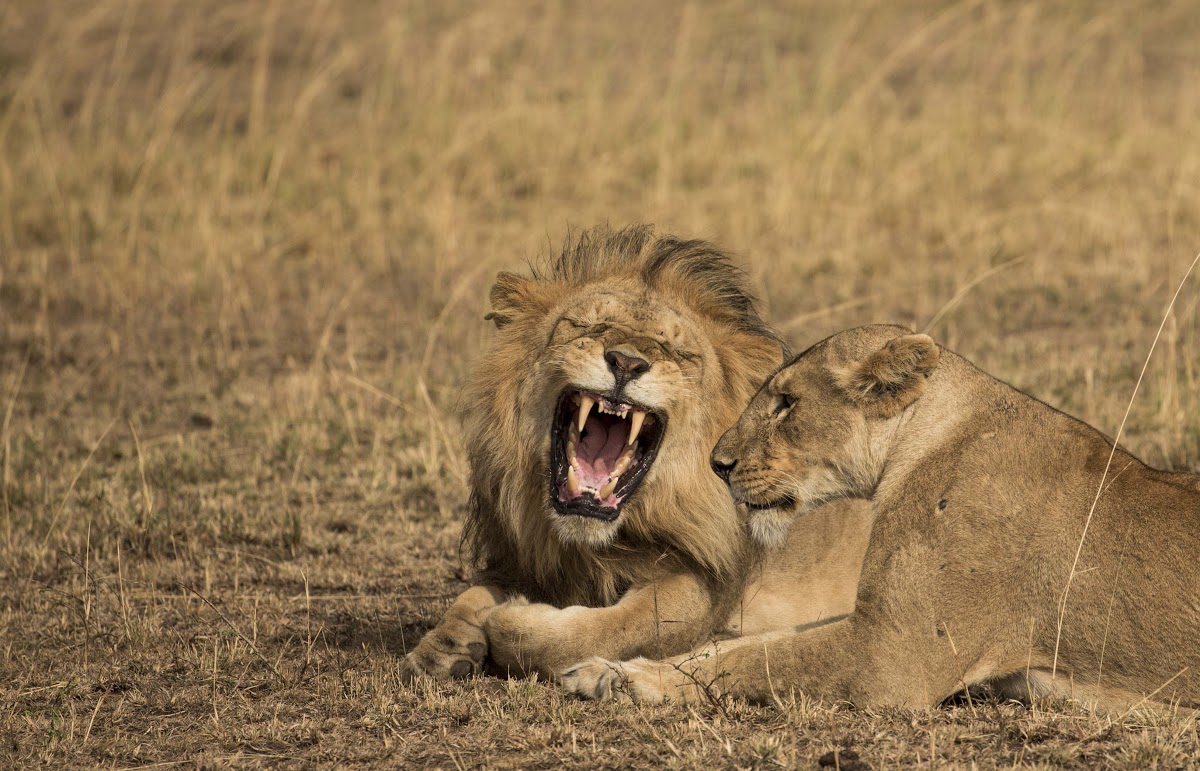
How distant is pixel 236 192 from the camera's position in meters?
12.0

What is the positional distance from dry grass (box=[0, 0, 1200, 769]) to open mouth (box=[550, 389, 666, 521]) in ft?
2.10

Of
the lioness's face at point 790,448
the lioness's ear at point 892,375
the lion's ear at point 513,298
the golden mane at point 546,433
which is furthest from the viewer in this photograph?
the lion's ear at point 513,298

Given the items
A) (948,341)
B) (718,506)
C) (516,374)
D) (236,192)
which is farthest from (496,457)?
(236,192)

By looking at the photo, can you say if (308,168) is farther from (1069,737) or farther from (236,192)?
Result: (1069,737)

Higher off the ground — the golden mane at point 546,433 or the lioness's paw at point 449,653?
the golden mane at point 546,433

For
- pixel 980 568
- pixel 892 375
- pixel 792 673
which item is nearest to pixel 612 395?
pixel 892 375

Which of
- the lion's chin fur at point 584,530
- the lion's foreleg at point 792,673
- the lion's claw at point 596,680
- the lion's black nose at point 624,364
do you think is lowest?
the lion's claw at point 596,680

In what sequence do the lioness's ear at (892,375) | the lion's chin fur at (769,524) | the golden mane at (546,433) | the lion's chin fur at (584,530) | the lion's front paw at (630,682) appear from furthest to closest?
the golden mane at (546,433), the lion's chin fur at (584,530), the lion's chin fur at (769,524), the lioness's ear at (892,375), the lion's front paw at (630,682)

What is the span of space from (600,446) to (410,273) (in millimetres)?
5853

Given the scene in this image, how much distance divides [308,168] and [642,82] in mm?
3282

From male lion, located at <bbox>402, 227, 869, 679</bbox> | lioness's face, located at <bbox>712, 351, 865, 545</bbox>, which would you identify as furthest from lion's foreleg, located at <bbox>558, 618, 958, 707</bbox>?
lioness's face, located at <bbox>712, 351, 865, 545</bbox>

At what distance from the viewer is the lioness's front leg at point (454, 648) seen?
182 inches

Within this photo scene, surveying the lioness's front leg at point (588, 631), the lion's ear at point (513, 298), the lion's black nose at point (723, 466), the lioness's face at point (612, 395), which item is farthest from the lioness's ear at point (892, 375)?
the lion's ear at point (513, 298)

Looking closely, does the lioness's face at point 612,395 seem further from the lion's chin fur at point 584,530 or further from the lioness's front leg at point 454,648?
the lioness's front leg at point 454,648
